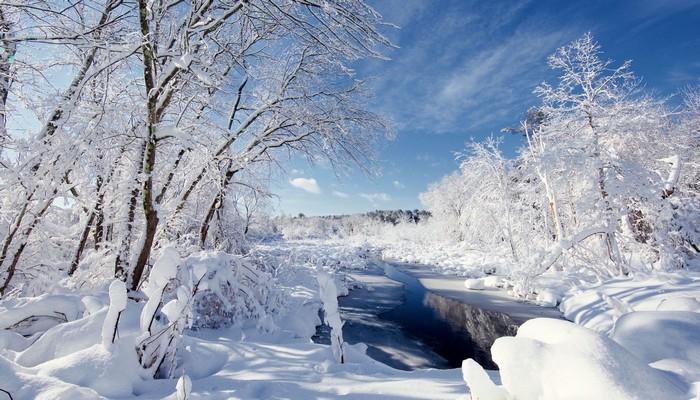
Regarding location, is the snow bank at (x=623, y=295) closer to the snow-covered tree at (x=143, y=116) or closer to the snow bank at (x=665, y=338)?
the snow bank at (x=665, y=338)

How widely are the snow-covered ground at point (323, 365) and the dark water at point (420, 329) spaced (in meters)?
2.92

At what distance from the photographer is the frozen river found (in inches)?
248

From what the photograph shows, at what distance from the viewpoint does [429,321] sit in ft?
28.4

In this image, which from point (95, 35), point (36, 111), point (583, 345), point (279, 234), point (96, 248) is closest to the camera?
point (583, 345)

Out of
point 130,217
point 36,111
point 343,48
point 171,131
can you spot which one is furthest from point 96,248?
point 343,48

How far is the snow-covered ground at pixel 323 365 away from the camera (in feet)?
4.28

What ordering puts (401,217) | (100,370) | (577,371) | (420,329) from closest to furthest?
(577,371) < (100,370) < (420,329) < (401,217)

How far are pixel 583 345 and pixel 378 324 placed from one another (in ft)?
24.7

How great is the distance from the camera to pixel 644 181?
955 centimetres

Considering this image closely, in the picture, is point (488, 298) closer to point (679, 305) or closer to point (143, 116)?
point (679, 305)

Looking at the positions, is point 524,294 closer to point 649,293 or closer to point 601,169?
point 649,293

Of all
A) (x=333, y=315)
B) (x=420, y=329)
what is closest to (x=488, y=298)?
(x=420, y=329)

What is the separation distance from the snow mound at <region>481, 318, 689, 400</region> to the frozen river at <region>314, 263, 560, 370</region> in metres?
4.71

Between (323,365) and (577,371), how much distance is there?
221 centimetres
